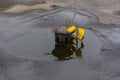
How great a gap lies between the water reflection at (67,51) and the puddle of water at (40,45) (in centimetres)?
6

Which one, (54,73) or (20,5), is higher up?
(20,5)

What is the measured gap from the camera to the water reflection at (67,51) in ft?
31.7

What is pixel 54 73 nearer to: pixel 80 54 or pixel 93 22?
pixel 80 54

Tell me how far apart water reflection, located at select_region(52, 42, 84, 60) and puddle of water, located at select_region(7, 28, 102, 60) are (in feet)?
0.18

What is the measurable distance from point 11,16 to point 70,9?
239 cm

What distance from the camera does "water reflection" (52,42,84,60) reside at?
9664 millimetres

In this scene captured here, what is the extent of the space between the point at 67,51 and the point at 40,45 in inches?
35.7

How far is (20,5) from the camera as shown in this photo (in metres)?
13.5

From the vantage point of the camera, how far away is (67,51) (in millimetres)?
9898

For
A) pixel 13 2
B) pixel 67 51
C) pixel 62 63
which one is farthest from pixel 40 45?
pixel 13 2

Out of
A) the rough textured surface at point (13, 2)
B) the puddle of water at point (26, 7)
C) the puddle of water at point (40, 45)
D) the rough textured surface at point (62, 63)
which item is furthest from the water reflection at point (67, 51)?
the rough textured surface at point (13, 2)

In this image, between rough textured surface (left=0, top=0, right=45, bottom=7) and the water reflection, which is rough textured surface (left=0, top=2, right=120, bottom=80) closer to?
the water reflection

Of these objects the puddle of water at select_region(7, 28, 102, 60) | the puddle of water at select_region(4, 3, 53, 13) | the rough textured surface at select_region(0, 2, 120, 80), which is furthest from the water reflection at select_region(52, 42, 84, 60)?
the puddle of water at select_region(4, 3, 53, 13)

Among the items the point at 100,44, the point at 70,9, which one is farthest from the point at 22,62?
the point at 70,9
